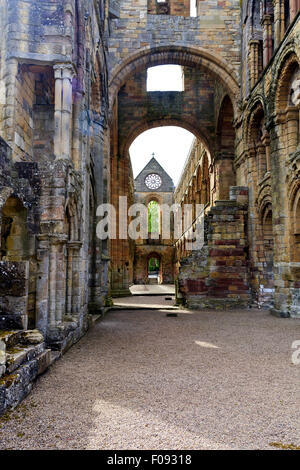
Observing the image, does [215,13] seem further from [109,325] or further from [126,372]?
[126,372]

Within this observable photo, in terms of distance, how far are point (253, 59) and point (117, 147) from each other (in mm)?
7438

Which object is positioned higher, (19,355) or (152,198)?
(152,198)

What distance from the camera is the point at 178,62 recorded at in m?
13.7

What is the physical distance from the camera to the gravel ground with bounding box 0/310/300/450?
2.61 meters

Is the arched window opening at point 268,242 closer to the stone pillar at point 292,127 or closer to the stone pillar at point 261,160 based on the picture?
the stone pillar at point 261,160

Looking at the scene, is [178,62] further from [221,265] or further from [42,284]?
[42,284]

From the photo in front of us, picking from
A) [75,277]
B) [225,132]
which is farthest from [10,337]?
[225,132]

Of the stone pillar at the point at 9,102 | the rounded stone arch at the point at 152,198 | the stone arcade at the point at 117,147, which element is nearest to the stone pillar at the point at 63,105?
the stone arcade at the point at 117,147

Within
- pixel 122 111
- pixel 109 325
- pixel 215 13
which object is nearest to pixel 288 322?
pixel 109 325

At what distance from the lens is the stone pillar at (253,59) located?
11.9 meters

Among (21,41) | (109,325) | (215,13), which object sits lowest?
(109,325)

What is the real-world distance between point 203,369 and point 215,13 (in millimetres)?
13586

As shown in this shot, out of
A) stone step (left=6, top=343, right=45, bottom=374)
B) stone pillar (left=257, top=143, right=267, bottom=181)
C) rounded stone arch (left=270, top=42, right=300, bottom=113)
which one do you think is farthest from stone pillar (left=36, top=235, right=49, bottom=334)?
stone pillar (left=257, top=143, right=267, bottom=181)

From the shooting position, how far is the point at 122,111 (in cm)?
1762
